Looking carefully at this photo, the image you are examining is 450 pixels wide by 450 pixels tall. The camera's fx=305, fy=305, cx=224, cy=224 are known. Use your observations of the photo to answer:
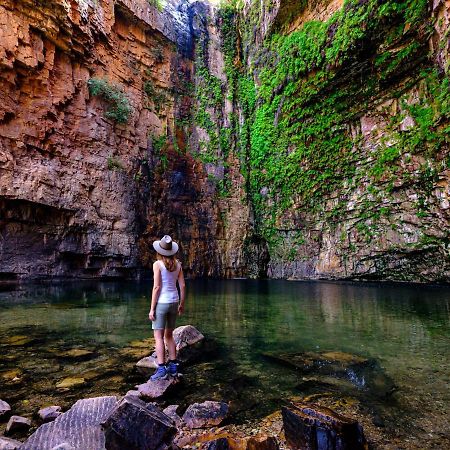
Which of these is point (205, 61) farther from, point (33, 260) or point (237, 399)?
point (237, 399)

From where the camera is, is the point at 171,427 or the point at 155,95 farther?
the point at 155,95

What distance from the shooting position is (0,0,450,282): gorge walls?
13.8 meters

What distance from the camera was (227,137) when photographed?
926 inches

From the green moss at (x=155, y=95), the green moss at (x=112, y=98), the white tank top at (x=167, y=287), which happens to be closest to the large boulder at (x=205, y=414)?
the white tank top at (x=167, y=287)

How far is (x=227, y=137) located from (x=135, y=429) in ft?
75.8

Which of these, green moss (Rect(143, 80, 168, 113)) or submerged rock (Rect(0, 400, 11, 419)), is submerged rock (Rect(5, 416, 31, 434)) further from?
green moss (Rect(143, 80, 168, 113))

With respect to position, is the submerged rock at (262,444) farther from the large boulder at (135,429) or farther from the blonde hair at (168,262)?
the blonde hair at (168,262)

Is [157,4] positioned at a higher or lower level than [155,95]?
higher

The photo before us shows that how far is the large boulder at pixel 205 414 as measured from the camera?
2.25 meters

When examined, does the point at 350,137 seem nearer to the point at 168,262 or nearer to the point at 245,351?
the point at 245,351

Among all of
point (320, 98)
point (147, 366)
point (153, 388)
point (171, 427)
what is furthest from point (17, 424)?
point (320, 98)

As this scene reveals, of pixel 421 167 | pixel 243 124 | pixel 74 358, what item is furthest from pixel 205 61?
pixel 74 358

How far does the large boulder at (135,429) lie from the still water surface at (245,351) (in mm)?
736

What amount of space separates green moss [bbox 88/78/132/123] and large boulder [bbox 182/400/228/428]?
59.5 ft
